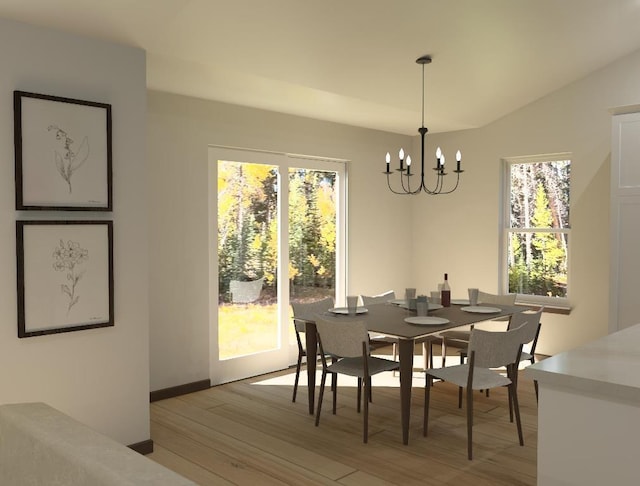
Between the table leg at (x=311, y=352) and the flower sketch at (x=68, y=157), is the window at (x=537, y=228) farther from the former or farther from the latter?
the flower sketch at (x=68, y=157)

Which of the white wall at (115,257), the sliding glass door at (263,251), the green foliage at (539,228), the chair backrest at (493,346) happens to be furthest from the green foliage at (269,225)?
the chair backrest at (493,346)

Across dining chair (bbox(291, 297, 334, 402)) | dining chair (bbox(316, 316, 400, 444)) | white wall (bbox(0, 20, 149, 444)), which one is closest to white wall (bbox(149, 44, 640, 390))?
dining chair (bbox(291, 297, 334, 402))

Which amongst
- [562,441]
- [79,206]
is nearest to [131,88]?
[79,206]

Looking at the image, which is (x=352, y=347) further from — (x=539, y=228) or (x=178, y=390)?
(x=539, y=228)

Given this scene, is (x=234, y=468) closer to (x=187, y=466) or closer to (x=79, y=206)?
(x=187, y=466)

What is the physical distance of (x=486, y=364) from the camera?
11.8 ft

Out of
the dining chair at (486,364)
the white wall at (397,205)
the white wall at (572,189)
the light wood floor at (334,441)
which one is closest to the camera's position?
the light wood floor at (334,441)

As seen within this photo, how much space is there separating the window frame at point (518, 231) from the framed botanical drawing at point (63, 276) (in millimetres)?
4248

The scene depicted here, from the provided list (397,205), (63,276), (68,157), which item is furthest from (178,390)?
(397,205)

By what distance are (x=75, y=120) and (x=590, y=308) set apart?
4706 mm

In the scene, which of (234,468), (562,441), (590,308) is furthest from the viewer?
(590,308)

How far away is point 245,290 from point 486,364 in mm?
2427

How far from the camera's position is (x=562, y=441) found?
5.82 feet

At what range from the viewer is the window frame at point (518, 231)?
580cm
